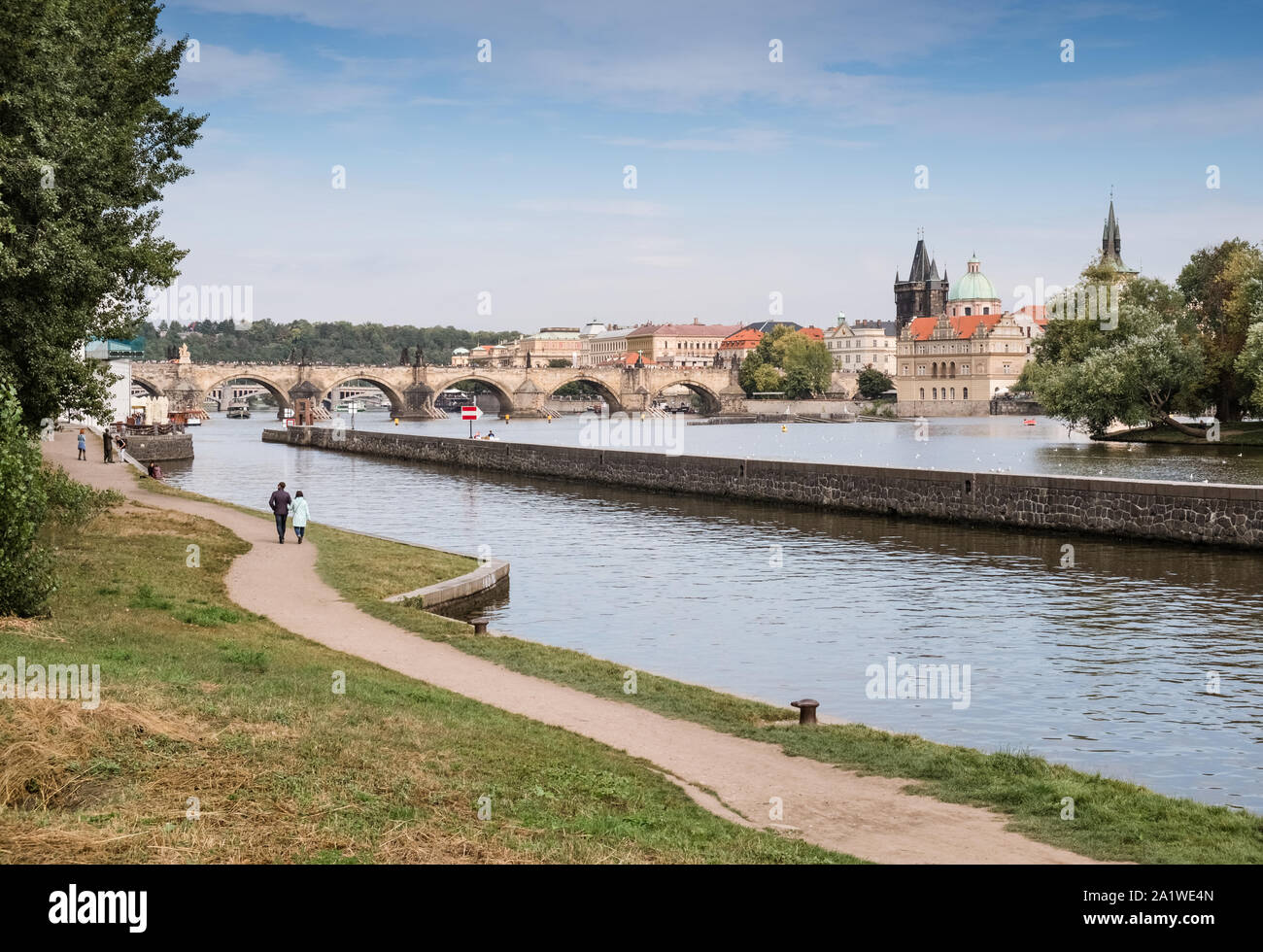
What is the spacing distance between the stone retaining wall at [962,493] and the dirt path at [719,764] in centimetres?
2312

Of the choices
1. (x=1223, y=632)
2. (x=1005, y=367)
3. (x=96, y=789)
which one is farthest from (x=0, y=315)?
(x=1005, y=367)

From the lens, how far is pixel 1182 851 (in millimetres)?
9688

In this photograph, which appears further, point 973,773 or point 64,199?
point 64,199

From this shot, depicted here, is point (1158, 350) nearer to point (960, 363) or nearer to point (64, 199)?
point (64, 199)

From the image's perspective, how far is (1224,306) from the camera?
73.7m

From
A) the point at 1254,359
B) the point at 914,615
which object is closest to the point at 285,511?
the point at 914,615

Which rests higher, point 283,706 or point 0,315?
point 0,315

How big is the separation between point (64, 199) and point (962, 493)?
2829 cm

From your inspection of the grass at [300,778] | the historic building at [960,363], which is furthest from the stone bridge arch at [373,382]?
the grass at [300,778]

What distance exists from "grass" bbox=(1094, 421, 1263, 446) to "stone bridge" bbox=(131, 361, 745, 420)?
101482 millimetres

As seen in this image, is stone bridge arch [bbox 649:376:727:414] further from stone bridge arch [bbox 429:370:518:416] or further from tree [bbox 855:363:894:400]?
stone bridge arch [bbox 429:370:518:416]

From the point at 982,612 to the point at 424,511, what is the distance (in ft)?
89.4

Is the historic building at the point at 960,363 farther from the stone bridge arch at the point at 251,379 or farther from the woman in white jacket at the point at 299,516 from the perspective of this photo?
the woman in white jacket at the point at 299,516
